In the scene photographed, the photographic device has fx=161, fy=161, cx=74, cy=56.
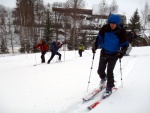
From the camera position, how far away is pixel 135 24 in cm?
3278

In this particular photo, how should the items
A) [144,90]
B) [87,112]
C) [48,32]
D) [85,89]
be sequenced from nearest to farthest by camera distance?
[87,112] → [144,90] → [85,89] → [48,32]

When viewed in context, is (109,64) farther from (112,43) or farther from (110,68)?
(112,43)

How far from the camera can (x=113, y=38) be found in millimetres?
3932

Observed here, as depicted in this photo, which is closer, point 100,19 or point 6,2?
point 100,19

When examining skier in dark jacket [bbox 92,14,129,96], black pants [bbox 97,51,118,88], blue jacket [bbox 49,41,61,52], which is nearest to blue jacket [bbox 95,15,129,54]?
skier in dark jacket [bbox 92,14,129,96]

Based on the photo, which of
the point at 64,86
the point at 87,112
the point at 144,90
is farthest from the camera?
the point at 64,86

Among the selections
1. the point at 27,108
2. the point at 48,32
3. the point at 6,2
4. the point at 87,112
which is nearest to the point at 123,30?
the point at 87,112

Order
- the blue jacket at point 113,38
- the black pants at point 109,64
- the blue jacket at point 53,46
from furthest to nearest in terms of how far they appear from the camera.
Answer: the blue jacket at point 53,46 → the black pants at point 109,64 → the blue jacket at point 113,38

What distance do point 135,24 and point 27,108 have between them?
108ft

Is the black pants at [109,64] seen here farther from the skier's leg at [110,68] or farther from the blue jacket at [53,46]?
the blue jacket at [53,46]

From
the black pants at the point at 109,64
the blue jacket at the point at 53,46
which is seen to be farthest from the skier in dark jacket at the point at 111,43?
the blue jacket at the point at 53,46

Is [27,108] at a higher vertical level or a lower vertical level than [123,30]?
lower

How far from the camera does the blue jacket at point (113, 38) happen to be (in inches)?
151

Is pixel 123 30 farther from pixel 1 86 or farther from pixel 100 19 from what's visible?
pixel 100 19
